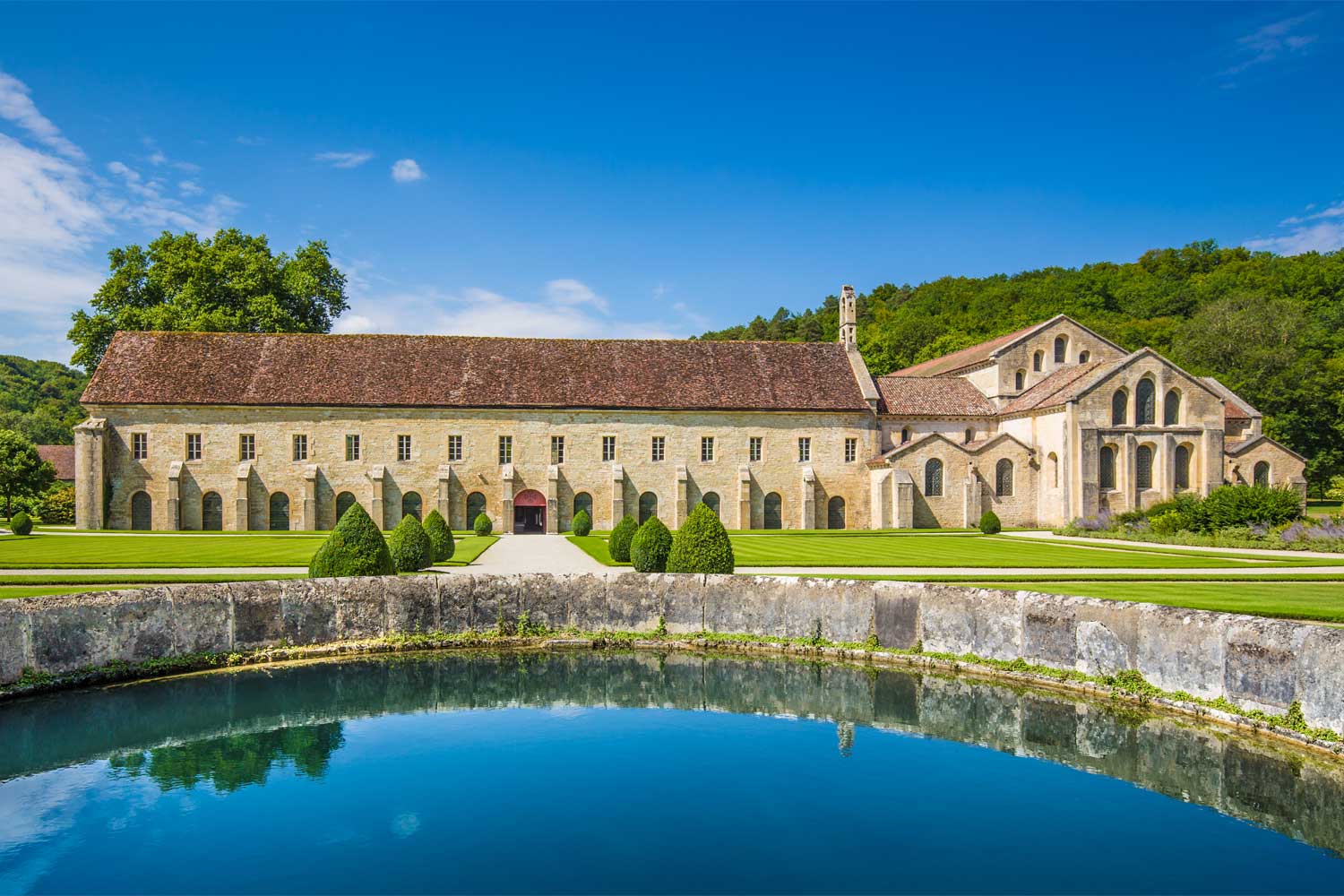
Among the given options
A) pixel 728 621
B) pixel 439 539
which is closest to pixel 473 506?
pixel 439 539

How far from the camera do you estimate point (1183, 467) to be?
4384 cm

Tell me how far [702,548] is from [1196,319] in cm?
6130

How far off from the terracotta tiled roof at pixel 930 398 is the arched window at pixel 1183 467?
9.07 m

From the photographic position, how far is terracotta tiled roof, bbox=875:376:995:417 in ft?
150

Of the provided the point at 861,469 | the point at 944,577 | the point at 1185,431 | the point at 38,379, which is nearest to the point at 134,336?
the point at 861,469

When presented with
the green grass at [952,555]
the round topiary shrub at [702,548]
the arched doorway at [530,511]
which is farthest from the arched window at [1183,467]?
the round topiary shrub at [702,548]

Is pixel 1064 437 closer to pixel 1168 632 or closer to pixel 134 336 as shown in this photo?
pixel 1168 632

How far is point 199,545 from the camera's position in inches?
1120

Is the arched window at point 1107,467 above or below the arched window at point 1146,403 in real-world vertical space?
below

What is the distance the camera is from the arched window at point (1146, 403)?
1704 inches

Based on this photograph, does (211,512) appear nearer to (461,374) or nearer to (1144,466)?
(461,374)

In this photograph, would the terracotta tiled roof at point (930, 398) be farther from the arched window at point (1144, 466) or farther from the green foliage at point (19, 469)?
the green foliage at point (19, 469)

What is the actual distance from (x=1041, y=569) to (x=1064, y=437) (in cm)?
2294

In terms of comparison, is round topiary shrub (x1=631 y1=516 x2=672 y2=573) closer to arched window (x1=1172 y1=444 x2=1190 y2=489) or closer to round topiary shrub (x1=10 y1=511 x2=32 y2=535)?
round topiary shrub (x1=10 y1=511 x2=32 y2=535)
